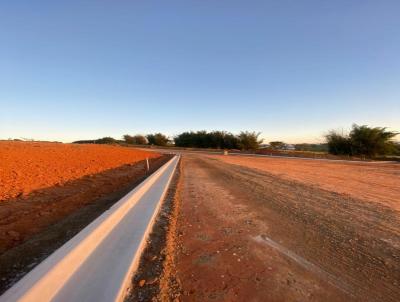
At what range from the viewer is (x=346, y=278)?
133 inches

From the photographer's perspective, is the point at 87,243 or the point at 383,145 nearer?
the point at 87,243

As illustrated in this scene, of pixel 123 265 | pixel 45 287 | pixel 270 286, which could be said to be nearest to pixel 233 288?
pixel 270 286

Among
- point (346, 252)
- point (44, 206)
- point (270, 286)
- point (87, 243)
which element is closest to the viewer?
point (270, 286)

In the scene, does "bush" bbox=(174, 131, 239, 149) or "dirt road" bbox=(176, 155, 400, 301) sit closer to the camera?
"dirt road" bbox=(176, 155, 400, 301)

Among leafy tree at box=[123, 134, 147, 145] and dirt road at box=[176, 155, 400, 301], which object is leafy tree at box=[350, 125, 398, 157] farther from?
leafy tree at box=[123, 134, 147, 145]

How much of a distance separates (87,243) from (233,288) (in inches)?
90.7

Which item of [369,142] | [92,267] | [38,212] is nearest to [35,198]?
[38,212]

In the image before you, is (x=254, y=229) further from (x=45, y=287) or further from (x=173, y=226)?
(x=45, y=287)

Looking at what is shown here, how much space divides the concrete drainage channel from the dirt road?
736mm

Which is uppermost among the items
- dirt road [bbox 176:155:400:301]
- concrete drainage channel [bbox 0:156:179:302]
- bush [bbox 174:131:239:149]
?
bush [bbox 174:131:239:149]

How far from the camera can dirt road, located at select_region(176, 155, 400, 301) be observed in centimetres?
309

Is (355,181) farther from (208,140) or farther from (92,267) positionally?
(208,140)

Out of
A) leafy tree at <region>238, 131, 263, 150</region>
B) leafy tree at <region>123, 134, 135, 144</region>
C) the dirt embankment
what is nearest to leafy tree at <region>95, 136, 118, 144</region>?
leafy tree at <region>123, 134, 135, 144</region>

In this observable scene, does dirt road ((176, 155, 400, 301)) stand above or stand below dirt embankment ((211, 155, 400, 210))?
above
